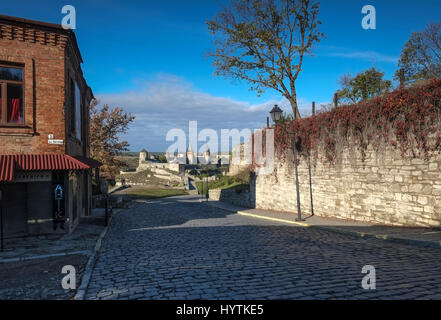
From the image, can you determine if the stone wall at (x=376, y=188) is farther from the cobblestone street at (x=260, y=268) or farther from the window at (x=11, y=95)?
the window at (x=11, y=95)

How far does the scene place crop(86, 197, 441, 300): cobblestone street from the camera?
4949mm

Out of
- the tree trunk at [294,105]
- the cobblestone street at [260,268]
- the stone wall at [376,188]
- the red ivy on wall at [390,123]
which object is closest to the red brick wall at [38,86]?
the cobblestone street at [260,268]

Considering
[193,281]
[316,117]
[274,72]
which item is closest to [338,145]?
[316,117]

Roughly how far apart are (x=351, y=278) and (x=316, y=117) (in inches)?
400

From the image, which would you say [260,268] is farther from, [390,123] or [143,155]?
[143,155]

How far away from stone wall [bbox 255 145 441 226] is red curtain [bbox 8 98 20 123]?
12.3 metres

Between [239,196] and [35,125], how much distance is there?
16.4 meters

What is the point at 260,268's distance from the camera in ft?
20.6

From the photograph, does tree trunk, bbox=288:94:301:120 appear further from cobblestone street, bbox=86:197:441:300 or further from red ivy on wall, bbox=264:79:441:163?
cobblestone street, bbox=86:197:441:300

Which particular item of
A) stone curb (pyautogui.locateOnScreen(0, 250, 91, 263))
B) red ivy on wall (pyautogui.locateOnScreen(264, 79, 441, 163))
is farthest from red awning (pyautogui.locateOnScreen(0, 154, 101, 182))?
red ivy on wall (pyautogui.locateOnScreen(264, 79, 441, 163))

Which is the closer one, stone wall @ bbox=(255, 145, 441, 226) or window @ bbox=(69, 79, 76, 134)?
stone wall @ bbox=(255, 145, 441, 226)

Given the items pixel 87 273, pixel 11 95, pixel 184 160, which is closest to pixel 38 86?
pixel 11 95

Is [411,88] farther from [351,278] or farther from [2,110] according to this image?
[2,110]
